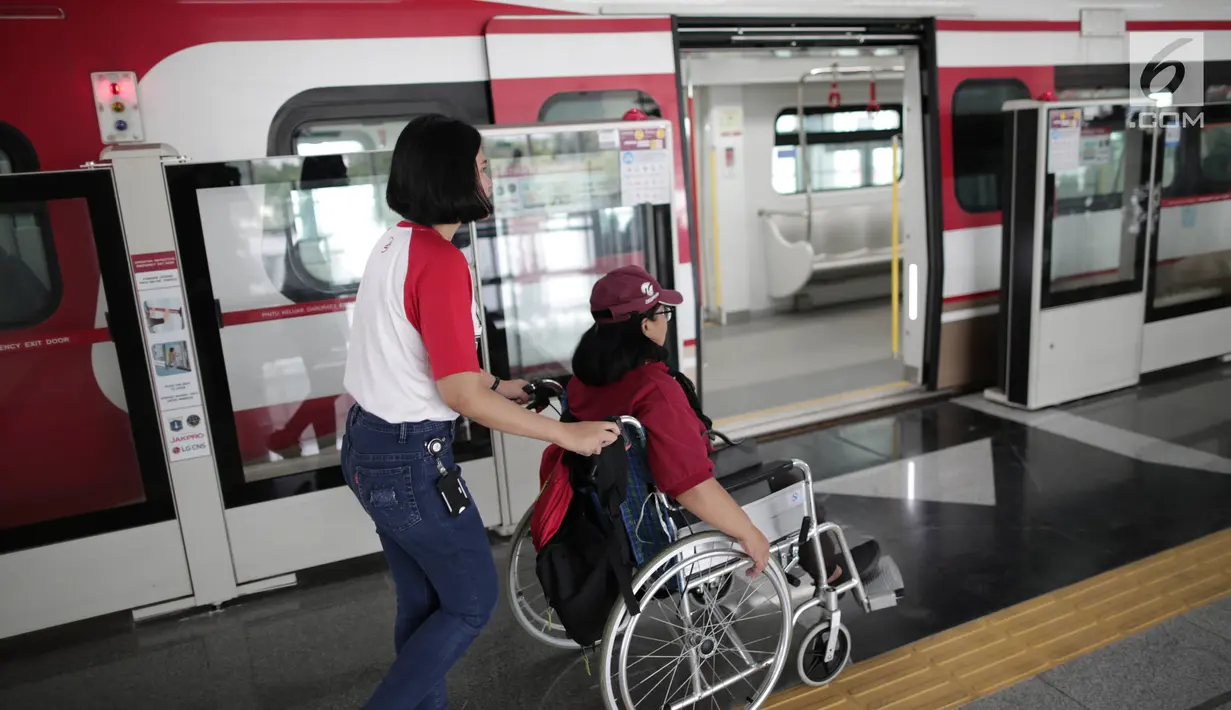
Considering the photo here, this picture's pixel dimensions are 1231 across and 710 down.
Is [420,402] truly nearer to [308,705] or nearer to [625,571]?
[625,571]

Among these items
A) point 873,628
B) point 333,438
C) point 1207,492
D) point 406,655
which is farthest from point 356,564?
point 1207,492

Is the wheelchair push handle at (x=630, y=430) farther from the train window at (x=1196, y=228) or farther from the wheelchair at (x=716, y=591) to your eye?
the train window at (x=1196, y=228)

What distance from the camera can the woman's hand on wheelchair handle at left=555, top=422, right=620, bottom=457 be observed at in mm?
1960

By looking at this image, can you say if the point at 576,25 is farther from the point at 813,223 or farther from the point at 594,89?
the point at 813,223

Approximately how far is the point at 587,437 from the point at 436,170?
0.71m

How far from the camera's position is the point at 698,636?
2316mm

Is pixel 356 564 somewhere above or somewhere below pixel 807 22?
below

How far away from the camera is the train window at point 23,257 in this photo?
10.1 ft

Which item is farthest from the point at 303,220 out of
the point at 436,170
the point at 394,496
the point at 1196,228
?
the point at 1196,228

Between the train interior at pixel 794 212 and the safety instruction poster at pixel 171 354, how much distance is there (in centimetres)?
378

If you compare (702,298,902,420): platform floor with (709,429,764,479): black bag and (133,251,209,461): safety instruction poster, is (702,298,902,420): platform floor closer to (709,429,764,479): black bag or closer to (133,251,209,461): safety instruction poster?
(709,429,764,479): black bag

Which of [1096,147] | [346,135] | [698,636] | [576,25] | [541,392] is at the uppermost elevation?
[576,25]

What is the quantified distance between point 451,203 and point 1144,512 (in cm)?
339

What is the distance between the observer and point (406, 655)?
209cm
